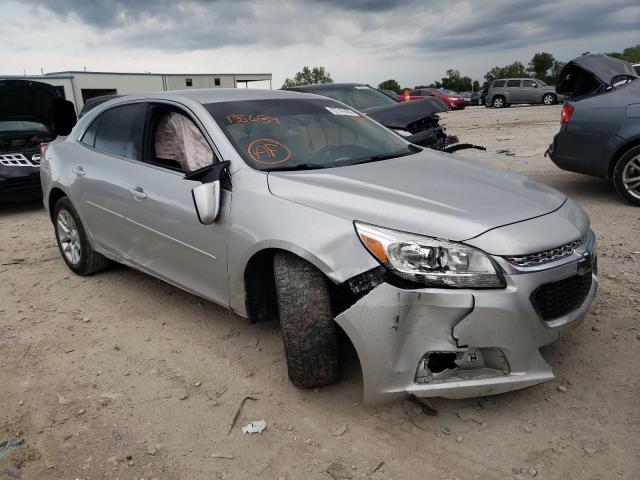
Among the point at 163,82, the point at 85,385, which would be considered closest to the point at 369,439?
the point at 85,385

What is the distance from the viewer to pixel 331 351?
268cm

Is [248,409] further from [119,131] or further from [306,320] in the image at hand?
[119,131]

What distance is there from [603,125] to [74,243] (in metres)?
5.39

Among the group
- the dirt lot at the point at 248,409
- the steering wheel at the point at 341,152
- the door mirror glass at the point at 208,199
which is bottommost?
the dirt lot at the point at 248,409

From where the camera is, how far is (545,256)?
245cm

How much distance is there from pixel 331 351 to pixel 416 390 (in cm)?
47

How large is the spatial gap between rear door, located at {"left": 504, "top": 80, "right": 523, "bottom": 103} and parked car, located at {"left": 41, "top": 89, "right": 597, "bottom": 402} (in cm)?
2771

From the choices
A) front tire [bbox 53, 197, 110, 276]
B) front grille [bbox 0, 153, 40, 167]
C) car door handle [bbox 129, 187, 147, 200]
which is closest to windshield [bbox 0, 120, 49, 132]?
front grille [bbox 0, 153, 40, 167]

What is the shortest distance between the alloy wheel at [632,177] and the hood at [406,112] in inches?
85.2

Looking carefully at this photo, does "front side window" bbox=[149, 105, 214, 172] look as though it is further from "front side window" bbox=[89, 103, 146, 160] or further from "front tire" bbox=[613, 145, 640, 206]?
"front tire" bbox=[613, 145, 640, 206]

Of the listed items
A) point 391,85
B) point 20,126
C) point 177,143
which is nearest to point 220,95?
point 177,143

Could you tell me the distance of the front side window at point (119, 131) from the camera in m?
3.84

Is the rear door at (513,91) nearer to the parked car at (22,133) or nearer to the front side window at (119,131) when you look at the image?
the parked car at (22,133)

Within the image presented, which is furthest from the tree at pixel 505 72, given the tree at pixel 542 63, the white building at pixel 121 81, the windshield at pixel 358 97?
the windshield at pixel 358 97
